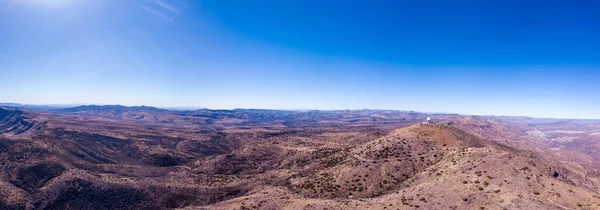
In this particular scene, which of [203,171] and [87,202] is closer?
[87,202]

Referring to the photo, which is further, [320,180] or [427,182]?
[320,180]

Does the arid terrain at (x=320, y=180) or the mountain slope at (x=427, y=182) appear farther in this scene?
the arid terrain at (x=320, y=180)

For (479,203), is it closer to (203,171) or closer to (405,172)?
(405,172)

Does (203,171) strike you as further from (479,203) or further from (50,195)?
(479,203)

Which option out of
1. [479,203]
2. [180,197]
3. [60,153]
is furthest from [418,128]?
[60,153]

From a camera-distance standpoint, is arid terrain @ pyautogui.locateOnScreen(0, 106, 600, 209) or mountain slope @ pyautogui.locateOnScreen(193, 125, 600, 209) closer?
mountain slope @ pyautogui.locateOnScreen(193, 125, 600, 209)

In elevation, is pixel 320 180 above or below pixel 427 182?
below

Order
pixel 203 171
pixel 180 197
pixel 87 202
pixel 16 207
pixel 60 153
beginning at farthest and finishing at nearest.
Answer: pixel 203 171, pixel 60 153, pixel 180 197, pixel 87 202, pixel 16 207

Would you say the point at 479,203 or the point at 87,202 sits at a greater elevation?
the point at 479,203

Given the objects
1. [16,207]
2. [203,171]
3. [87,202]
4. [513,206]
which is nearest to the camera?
[513,206]

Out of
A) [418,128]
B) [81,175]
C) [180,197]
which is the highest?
[418,128]
